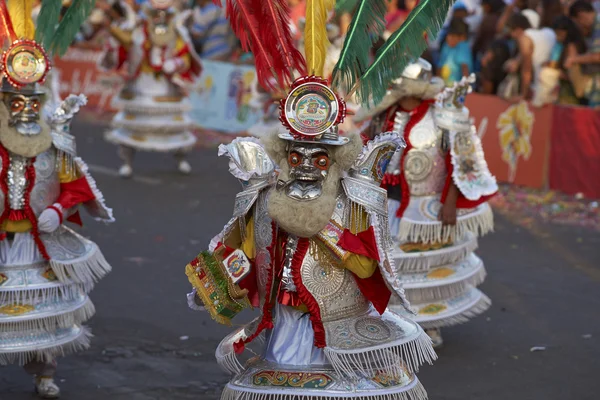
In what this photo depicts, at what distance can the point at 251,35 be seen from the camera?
5.17m

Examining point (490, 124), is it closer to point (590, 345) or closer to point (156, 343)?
point (590, 345)

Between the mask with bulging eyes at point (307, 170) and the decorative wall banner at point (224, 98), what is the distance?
1190 centimetres

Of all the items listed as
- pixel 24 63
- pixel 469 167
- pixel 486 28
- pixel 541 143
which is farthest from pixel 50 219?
pixel 486 28

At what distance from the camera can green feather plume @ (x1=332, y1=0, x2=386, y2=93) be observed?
5.03 meters

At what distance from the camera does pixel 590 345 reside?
Answer: 7848mm

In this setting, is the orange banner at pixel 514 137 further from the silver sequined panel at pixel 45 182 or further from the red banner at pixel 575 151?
the silver sequined panel at pixel 45 182

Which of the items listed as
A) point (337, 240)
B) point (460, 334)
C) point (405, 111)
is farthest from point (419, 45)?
point (460, 334)

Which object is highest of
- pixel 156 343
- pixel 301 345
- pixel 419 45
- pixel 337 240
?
pixel 419 45

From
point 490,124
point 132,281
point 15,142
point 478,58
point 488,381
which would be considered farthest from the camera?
point 478,58

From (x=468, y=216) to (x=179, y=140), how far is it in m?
6.87

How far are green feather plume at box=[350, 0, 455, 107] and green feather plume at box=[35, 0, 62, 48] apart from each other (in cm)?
243

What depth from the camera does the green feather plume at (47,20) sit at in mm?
6655

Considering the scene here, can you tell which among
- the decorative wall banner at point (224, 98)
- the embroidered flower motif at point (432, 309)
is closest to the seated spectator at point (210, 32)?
the decorative wall banner at point (224, 98)

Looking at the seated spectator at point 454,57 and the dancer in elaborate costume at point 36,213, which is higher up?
the seated spectator at point 454,57
